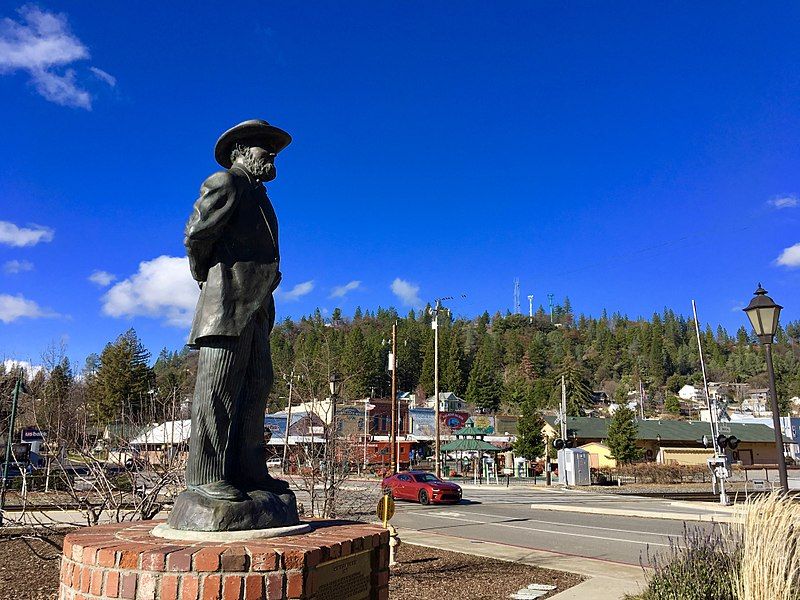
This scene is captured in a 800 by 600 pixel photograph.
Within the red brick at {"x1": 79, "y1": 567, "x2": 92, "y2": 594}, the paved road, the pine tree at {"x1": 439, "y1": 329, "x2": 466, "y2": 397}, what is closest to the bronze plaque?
the red brick at {"x1": 79, "y1": 567, "x2": 92, "y2": 594}

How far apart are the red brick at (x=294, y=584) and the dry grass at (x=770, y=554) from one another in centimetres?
367

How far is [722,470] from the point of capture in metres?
21.7

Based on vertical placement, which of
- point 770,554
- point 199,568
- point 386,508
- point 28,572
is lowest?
point 28,572

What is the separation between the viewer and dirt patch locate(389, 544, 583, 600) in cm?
743

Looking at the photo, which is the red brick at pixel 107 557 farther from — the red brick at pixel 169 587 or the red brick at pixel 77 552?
the red brick at pixel 169 587

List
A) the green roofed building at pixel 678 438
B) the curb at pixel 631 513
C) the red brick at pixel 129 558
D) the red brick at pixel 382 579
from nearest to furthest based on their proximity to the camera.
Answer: the red brick at pixel 129 558, the red brick at pixel 382 579, the curb at pixel 631 513, the green roofed building at pixel 678 438

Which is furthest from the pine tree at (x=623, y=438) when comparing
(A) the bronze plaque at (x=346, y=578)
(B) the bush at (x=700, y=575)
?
(A) the bronze plaque at (x=346, y=578)

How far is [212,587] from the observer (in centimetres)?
307

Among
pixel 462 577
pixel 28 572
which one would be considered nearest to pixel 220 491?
pixel 462 577

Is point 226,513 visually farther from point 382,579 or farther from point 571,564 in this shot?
point 571,564

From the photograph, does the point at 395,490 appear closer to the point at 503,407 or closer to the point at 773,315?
the point at 773,315

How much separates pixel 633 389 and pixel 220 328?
133 m

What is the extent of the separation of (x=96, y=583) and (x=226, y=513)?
77 centimetres

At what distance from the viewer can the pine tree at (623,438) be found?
4059 cm
